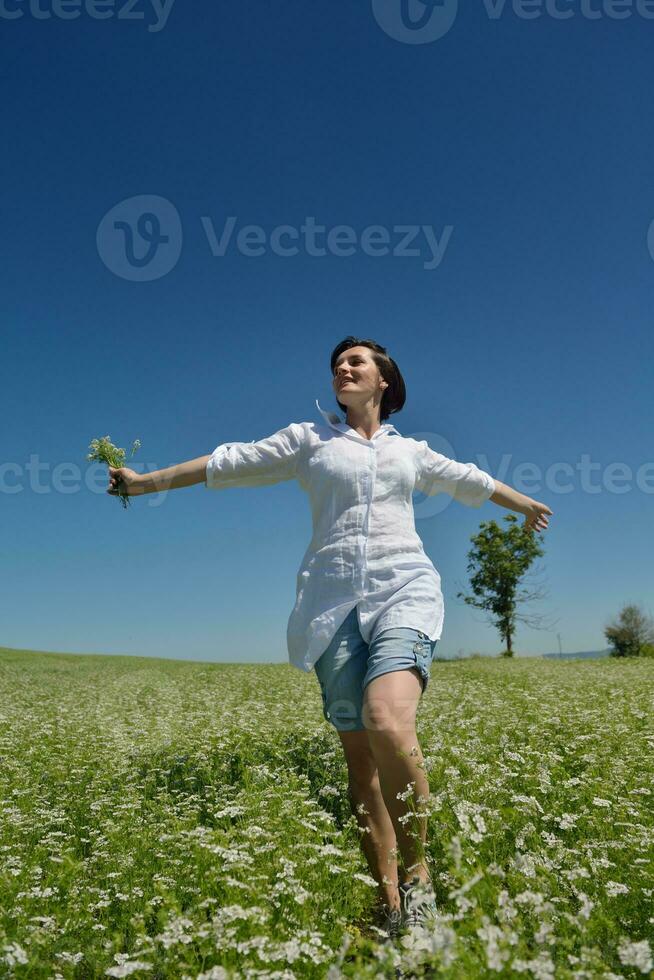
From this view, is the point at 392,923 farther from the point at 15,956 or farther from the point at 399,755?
the point at 15,956

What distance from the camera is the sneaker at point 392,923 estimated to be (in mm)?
3730

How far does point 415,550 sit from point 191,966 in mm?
2415

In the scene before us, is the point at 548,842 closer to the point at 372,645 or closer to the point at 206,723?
the point at 372,645

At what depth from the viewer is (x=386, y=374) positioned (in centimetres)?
521

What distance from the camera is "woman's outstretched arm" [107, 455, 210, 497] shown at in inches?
185

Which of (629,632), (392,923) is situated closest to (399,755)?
(392,923)

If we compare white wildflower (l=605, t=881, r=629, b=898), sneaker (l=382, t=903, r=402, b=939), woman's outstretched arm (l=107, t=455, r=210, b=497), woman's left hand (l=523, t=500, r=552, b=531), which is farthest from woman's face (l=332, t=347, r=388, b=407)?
white wildflower (l=605, t=881, r=629, b=898)

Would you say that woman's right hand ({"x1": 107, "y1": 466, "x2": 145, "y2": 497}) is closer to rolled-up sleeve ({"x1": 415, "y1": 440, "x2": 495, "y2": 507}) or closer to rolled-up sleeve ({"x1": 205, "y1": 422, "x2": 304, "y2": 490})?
rolled-up sleeve ({"x1": 205, "y1": 422, "x2": 304, "y2": 490})

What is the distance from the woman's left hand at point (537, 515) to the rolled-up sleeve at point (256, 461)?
5.67ft

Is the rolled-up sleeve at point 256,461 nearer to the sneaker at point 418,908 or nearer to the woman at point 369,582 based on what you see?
the woman at point 369,582

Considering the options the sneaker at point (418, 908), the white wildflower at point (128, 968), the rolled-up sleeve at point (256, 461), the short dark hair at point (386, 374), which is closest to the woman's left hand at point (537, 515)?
the short dark hair at point (386, 374)

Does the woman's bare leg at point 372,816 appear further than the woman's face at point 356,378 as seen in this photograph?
No

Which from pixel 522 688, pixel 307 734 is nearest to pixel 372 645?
pixel 307 734

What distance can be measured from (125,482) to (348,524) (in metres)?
1.48
